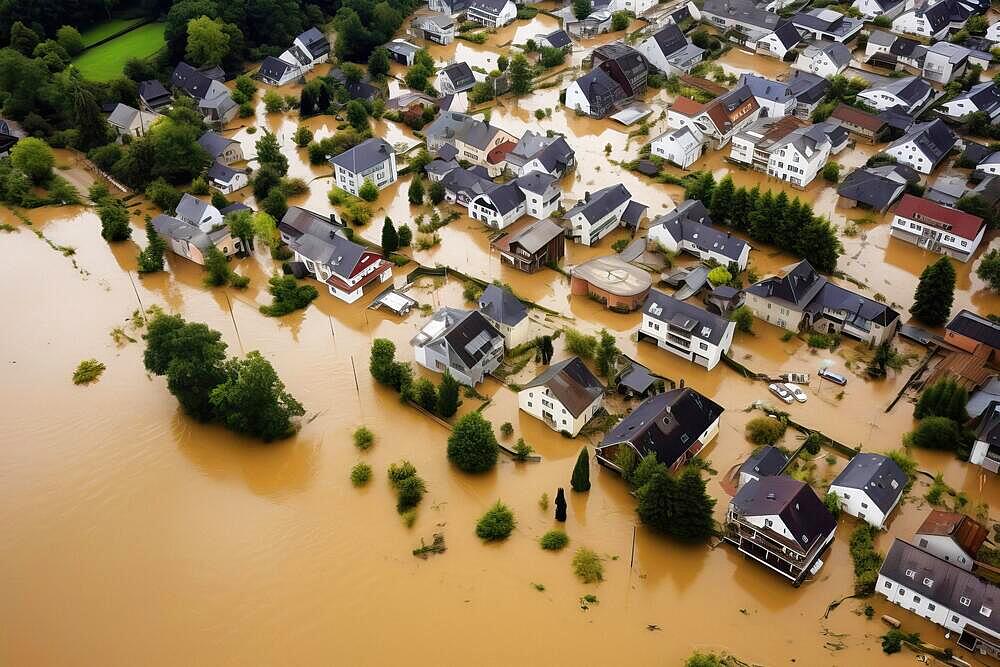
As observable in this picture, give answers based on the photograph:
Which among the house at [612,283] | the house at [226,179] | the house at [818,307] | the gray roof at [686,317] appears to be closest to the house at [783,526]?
the gray roof at [686,317]

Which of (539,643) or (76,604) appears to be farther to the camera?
(76,604)

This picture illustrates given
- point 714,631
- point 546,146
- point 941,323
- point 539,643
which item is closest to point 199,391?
point 539,643

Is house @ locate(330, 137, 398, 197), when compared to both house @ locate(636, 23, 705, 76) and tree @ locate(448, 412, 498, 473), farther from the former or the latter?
house @ locate(636, 23, 705, 76)

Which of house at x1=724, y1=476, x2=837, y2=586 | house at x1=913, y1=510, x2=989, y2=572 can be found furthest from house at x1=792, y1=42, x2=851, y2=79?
house at x1=724, y1=476, x2=837, y2=586

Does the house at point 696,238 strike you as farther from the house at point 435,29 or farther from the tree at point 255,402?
the house at point 435,29

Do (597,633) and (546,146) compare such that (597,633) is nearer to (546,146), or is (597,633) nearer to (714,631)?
(714,631)
